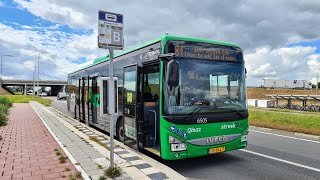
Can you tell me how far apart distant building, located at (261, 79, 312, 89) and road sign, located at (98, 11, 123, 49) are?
61939 mm

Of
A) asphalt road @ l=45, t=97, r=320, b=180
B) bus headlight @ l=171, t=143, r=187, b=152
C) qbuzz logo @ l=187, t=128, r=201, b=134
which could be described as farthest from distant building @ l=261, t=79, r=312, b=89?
bus headlight @ l=171, t=143, r=187, b=152

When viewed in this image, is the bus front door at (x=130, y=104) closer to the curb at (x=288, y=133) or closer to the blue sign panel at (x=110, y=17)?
the blue sign panel at (x=110, y=17)

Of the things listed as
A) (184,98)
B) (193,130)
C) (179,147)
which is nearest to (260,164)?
(193,130)

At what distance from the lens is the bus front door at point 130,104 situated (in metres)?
8.01

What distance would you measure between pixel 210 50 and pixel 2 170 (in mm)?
5286

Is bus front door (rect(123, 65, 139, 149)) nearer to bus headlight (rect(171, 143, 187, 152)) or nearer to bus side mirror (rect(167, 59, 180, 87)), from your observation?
bus headlight (rect(171, 143, 187, 152))

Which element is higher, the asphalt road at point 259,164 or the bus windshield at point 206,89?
the bus windshield at point 206,89

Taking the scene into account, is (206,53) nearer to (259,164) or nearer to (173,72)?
(173,72)

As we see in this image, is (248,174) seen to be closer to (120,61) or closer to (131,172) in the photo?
(131,172)

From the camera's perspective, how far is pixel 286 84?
224 ft

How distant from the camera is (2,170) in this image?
6168mm

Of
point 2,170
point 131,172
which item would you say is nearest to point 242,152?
point 131,172

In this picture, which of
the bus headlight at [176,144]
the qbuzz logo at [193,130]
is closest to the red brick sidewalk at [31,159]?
the bus headlight at [176,144]

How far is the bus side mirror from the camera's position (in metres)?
5.98
